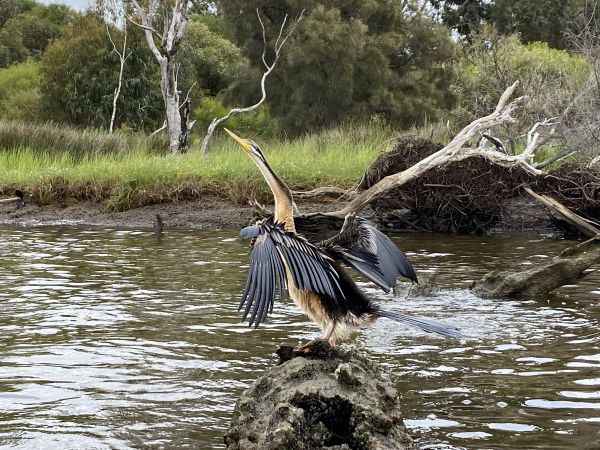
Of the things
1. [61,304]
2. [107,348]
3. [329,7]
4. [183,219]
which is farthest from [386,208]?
[329,7]

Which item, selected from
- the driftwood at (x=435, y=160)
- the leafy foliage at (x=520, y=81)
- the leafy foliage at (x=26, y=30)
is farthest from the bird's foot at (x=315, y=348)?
the leafy foliage at (x=26, y=30)

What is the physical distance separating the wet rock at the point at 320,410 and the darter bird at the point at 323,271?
0.30 meters

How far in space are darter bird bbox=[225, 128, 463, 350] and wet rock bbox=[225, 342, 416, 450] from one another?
0.30 meters

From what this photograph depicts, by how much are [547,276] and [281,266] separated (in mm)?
4107

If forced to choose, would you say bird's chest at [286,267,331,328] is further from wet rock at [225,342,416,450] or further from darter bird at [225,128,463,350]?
wet rock at [225,342,416,450]

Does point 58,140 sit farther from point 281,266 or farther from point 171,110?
point 281,266

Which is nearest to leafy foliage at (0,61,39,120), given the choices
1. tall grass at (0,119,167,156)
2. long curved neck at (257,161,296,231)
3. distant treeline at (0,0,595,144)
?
distant treeline at (0,0,595,144)

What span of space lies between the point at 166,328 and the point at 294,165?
26.5ft

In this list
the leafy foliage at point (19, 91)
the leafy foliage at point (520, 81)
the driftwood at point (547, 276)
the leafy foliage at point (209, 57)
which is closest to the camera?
the driftwood at point (547, 276)

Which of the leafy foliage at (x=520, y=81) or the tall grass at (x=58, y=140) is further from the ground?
the leafy foliage at (x=520, y=81)

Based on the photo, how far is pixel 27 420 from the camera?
14.6 feet

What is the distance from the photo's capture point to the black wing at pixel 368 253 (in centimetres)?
461

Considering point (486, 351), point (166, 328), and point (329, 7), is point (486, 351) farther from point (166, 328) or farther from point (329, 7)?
point (329, 7)

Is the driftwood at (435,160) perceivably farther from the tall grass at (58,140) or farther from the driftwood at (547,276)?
the tall grass at (58,140)
